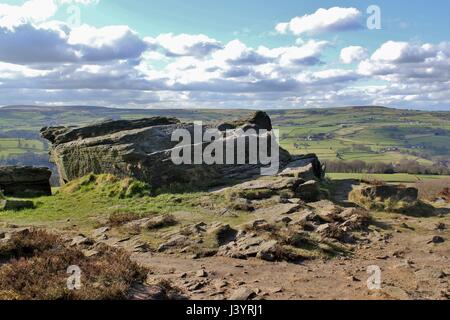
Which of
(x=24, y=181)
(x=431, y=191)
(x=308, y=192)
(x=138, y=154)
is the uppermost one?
(x=138, y=154)

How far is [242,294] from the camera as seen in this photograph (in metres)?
10.6

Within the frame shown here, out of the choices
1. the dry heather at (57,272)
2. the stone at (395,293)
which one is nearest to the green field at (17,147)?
the dry heather at (57,272)

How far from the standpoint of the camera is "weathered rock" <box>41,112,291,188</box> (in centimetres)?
2478

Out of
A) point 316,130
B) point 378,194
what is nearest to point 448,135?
point 316,130

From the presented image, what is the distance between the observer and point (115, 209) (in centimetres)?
2148

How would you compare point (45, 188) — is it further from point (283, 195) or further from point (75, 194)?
point (283, 195)

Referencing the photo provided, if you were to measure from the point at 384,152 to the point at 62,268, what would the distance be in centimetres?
13057

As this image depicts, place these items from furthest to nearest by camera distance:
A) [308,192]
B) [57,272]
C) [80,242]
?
[308,192]
[80,242]
[57,272]

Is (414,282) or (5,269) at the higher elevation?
(5,269)

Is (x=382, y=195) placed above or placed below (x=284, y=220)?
above

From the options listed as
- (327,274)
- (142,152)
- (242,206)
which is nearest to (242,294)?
(327,274)

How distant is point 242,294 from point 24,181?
2248cm

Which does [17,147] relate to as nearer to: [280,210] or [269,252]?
[280,210]

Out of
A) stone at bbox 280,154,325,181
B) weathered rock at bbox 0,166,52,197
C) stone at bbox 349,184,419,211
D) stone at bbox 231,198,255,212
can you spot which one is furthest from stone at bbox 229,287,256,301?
weathered rock at bbox 0,166,52,197
